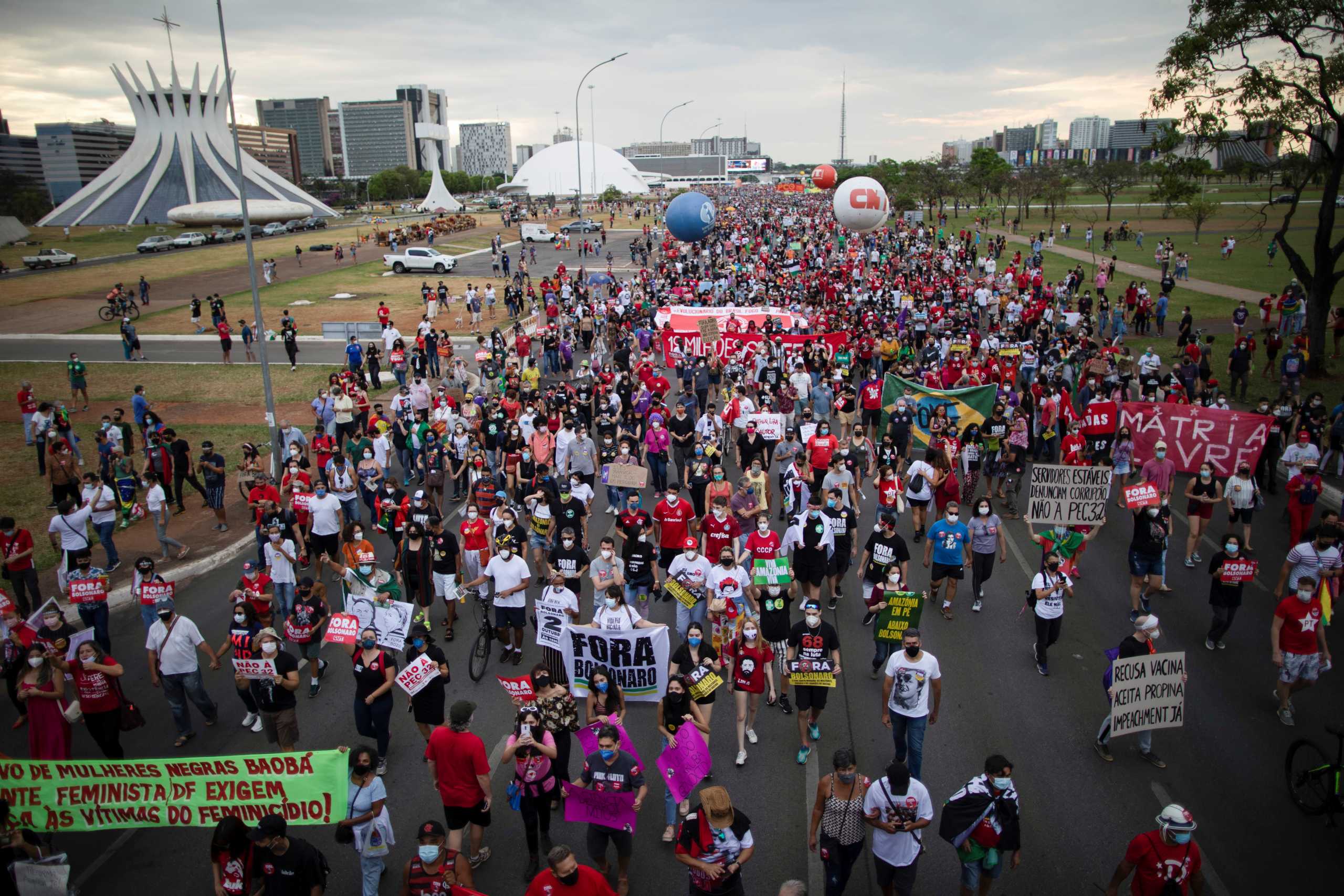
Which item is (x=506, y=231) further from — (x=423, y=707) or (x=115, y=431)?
(x=423, y=707)

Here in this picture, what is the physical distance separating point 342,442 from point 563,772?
1346cm

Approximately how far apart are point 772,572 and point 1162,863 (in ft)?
15.6

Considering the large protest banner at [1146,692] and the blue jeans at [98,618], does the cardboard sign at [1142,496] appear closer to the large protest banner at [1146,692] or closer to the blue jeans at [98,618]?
the large protest banner at [1146,692]

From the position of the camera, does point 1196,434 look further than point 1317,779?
Yes

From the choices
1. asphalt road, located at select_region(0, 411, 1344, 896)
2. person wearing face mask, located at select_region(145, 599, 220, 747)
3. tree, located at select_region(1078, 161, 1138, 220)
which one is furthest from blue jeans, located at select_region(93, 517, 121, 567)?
tree, located at select_region(1078, 161, 1138, 220)

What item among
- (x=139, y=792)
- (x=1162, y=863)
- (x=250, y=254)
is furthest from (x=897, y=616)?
(x=250, y=254)

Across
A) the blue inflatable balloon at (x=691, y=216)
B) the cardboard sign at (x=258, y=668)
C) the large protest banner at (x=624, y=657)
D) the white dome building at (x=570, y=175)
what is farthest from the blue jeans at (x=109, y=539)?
the white dome building at (x=570, y=175)

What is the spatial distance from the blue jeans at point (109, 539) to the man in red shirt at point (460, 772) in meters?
9.04

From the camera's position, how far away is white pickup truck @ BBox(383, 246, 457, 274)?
5466cm

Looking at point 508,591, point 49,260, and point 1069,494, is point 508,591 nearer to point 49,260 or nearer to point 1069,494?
point 1069,494

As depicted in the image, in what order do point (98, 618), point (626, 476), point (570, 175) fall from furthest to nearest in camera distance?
point (570, 175) < point (626, 476) < point (98, 618)

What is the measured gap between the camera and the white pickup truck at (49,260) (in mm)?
60000

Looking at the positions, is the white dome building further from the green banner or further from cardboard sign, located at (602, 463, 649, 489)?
the green banner

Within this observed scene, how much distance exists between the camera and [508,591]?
9375mm
